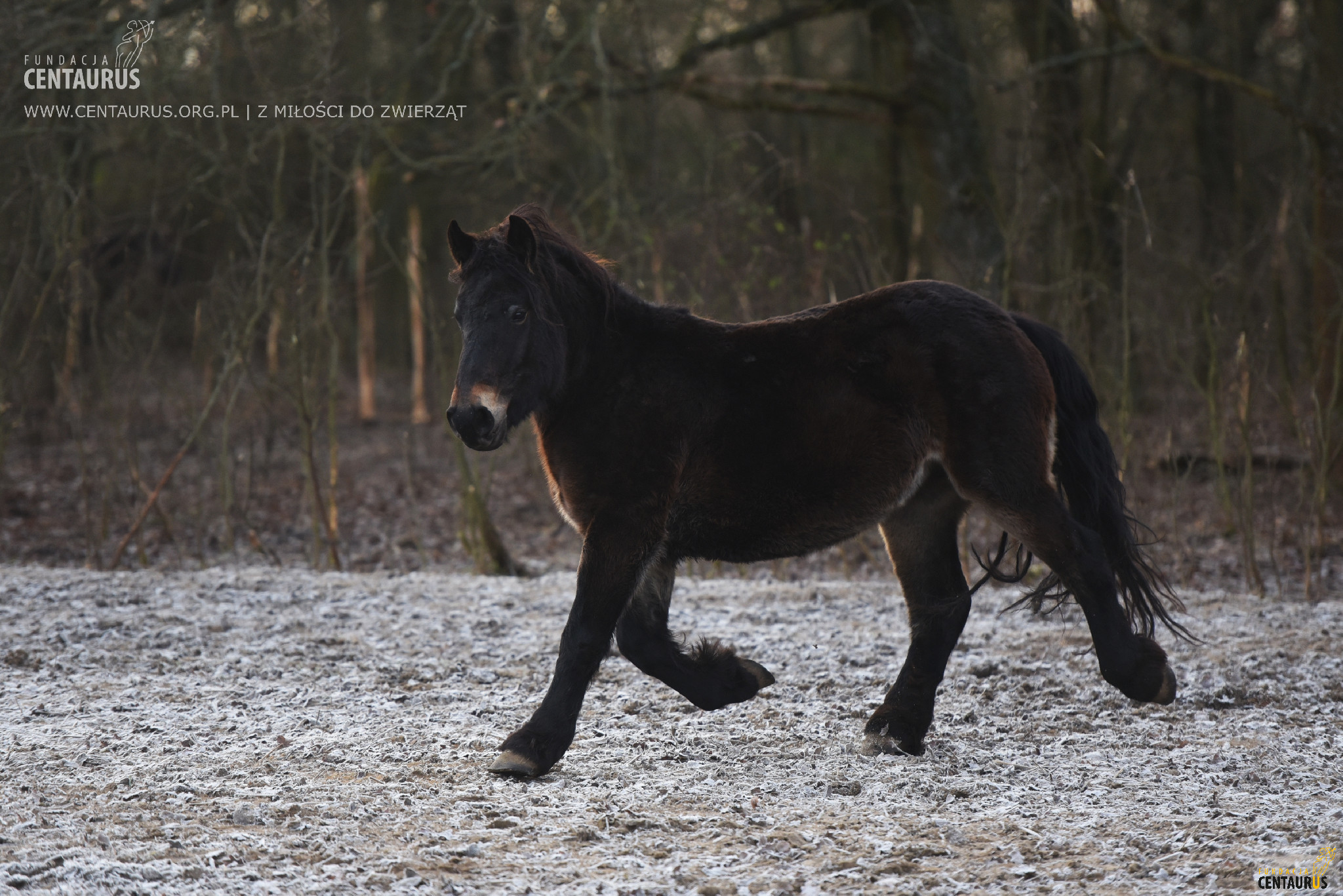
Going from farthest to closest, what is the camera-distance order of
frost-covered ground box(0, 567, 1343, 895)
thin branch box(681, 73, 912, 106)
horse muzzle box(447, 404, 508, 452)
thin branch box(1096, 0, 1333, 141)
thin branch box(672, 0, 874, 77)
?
thin branch box(672, 0, 874, 77) → thin branch box(681, 73, 912, 106) → thin branch box(1096, 0, 1333, 141) → horse muzzle box(447, 404, 508, 452) → frost-covered ground box(0, 567, 1343, 895)

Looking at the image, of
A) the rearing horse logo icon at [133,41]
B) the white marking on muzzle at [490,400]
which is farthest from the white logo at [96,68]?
the white marking on muzzle at [490,400]

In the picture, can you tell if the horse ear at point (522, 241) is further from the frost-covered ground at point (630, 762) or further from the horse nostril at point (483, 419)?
the frost-covered ground at point (630, 762)

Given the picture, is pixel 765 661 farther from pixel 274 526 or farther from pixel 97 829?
pixel 274 526

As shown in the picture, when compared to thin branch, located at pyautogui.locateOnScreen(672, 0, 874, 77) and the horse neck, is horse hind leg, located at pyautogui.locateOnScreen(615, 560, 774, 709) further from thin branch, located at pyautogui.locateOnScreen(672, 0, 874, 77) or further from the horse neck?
thin branch, located at pyautogui.locateOnScreen(672, 0, 874, 77)

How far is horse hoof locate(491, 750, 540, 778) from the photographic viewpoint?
3.98m

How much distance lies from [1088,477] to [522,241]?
7.93ft

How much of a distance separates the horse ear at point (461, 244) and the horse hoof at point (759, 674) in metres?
1.93

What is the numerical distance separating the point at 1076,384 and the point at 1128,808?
168 cm

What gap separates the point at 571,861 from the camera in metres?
3.27

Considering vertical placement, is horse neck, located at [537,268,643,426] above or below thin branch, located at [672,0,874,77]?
below

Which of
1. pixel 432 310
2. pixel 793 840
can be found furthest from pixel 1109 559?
pixel 432 310

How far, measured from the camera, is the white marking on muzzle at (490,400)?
3.81 m

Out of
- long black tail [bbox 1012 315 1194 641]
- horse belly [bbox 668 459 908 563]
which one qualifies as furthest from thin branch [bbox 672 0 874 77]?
horse belly [bbox 668 459 908 563]

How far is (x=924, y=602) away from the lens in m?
4.64
